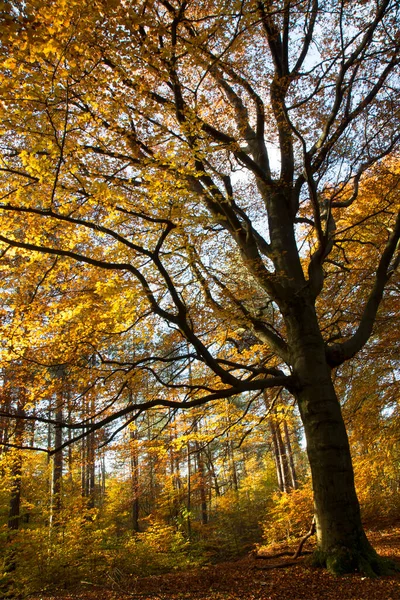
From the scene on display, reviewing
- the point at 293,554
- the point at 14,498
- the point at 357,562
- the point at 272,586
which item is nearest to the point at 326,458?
the point at 357,562

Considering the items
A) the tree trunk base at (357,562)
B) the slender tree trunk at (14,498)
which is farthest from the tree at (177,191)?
the slender tree trunk at (14,498)

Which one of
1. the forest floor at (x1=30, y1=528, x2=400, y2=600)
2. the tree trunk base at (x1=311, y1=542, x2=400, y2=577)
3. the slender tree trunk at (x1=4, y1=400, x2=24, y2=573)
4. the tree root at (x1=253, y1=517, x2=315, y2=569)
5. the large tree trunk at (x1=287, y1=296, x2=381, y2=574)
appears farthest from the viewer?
the slender tree trunk at (x1=4, y1=400, x2=24, y2=573)

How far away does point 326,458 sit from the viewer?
450 cm

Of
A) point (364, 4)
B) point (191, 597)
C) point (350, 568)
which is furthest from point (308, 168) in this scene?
point (191, 597)

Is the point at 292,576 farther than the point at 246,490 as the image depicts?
No

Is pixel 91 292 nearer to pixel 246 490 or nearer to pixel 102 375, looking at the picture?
pixel 102 375

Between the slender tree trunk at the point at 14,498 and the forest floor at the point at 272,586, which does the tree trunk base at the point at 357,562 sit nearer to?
the forest floor at the point at 272,586

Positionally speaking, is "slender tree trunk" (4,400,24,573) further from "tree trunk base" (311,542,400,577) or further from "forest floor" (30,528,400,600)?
"tree trunk base" (311,542,400,577)

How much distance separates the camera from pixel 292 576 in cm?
421

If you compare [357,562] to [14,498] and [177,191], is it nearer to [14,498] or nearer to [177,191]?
[177,191]

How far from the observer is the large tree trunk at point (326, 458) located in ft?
13.5

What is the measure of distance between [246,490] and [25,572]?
45.1 feet

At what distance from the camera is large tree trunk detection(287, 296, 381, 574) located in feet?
13.5

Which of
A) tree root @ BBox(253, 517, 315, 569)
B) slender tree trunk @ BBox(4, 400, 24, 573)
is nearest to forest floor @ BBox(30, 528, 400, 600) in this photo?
tree root @ BBox(253, 517, 315, 569)
